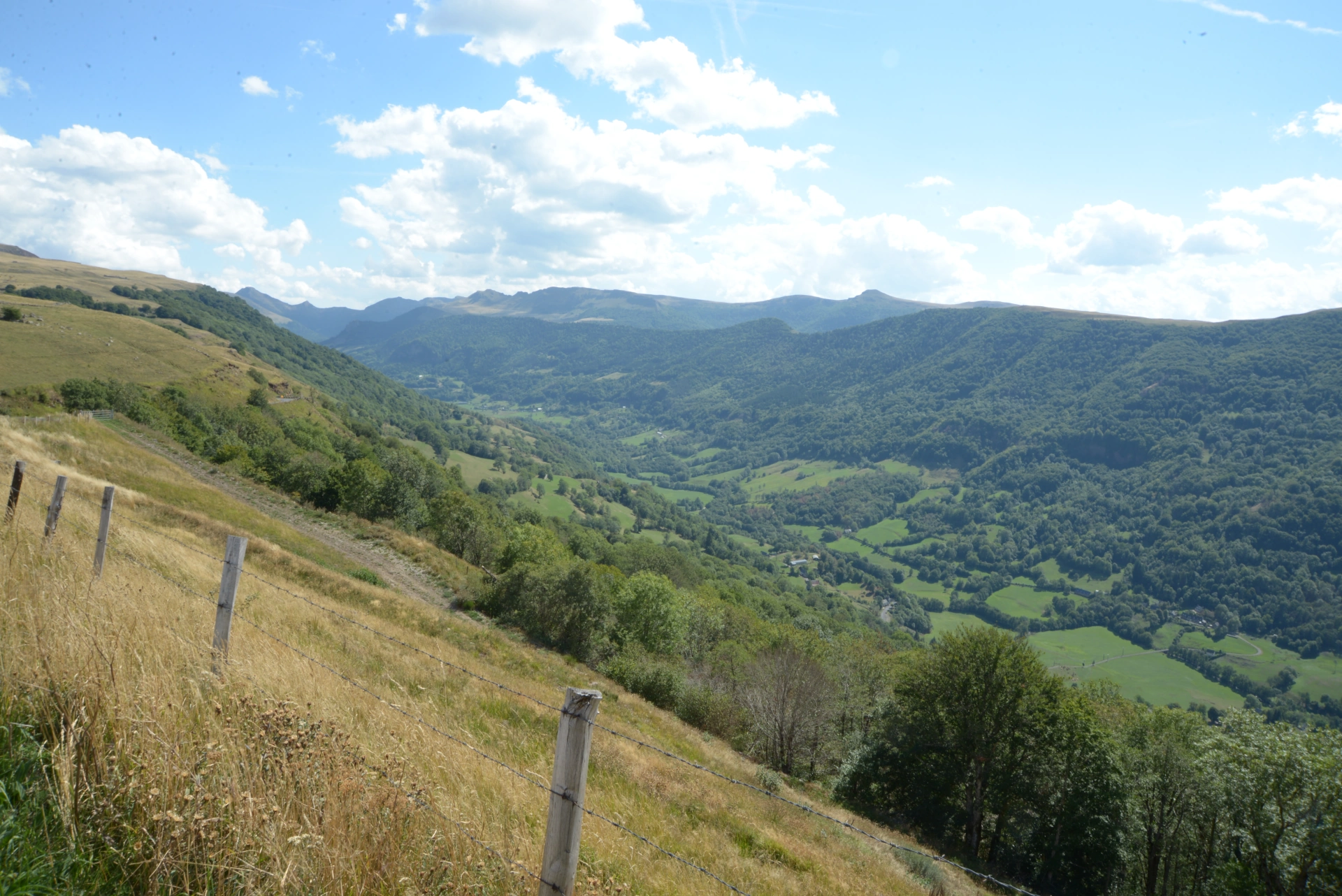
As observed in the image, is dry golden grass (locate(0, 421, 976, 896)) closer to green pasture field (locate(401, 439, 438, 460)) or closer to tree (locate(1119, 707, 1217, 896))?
tree (locate(1119, 707, 1217, 896))

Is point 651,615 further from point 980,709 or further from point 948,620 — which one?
point 948,620

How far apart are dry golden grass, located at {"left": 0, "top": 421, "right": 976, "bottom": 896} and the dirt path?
20.3 meters

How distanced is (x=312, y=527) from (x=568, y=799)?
35.0 meters

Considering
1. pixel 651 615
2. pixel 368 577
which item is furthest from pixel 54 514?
pixel 651 615

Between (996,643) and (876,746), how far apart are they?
781 cm

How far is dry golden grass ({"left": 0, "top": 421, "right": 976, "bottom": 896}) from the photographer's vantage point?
3680 millimetres

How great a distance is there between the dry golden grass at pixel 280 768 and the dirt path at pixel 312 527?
20.3 meters

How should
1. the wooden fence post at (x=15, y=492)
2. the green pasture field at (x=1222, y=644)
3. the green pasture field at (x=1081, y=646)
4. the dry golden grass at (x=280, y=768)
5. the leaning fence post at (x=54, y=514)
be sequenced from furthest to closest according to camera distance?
the green pasture field at (x=1222, y=644) < the green pasture field at (x=1081, y=646) < the wooden fence post at (x=15, y=492) < the leaning fence post at (x=54, y=514) < the dry golden grass at (x=280, y=768)

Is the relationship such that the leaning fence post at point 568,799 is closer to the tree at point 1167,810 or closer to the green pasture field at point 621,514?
the tree at point 1167,810

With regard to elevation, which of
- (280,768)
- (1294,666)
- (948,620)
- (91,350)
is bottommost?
(948,620)

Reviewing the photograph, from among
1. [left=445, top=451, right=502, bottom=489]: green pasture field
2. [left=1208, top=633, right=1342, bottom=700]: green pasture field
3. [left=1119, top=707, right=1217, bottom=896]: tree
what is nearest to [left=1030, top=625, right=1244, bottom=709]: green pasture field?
[left=1208, top=633, right=1342, bottom=700]: green pasture field

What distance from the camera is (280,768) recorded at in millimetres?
4277

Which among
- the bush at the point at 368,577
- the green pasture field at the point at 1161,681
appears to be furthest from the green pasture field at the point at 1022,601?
the bush at the point at 368,577

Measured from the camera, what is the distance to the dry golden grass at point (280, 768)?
3680 mm
